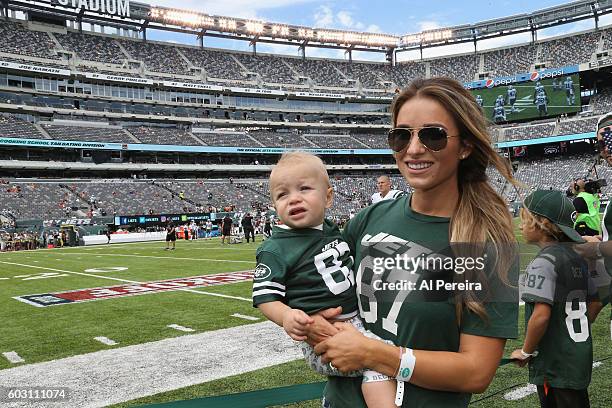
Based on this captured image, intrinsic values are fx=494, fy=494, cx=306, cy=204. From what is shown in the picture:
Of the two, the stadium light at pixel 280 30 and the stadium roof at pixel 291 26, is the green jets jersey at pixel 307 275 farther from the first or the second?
the stadium light at pixel 280 30

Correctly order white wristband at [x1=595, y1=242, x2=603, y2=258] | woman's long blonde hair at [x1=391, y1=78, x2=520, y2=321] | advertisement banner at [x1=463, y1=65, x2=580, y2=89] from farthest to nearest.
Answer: advertisement banner at [x1=463, y1=65, x2=580, y2=89] < white wristband at [x1=595, y1=242, x2=603, y2=258] < woman's long blonde hair at [x1=391, y1=78, x2=520, y2=321]

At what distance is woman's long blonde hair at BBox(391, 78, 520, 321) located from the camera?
168cm

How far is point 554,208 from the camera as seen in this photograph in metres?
2.88

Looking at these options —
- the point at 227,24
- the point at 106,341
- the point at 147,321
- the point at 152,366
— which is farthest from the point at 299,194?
the point at 227,24

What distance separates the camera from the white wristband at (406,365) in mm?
1606

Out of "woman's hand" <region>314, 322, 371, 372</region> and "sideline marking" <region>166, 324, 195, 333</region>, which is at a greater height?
"woman's hand" <region>314, 322, 371, 372</region>

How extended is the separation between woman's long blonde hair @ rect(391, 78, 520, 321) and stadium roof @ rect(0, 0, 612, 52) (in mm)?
67426

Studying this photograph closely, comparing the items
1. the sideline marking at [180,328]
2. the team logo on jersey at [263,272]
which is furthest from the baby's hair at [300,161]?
the sideline marking at [180,328]

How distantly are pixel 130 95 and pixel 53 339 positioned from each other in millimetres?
59789

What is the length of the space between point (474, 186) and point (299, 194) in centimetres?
74

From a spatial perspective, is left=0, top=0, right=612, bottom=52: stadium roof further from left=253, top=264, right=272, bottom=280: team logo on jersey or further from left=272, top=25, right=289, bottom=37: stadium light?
left=253, top=264, right=272, bottom=280: team logo on jersey

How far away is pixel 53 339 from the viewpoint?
25.0 feet

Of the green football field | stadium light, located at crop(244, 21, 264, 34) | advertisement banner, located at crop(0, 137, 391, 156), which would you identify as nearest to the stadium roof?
stadium light, located at crop(244, 21, 264, 34)

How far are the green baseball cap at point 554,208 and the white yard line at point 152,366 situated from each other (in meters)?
3.94
